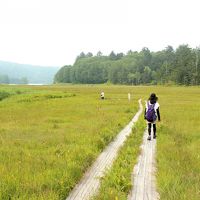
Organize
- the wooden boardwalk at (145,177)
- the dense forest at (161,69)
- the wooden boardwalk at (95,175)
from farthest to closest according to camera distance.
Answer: the dense forest at (161,69), the wooden boardwalk at (95,175), the wooden boardwalk at (145,177)

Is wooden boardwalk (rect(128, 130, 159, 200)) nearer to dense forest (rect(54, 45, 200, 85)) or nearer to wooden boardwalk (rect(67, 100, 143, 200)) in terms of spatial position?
wooden boardwalk (rect(67, 100, 143, 200))

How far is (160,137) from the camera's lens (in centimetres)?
1570

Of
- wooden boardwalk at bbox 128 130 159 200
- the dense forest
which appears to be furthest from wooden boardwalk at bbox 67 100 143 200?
the dense forest

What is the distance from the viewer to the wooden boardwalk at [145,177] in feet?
26.3

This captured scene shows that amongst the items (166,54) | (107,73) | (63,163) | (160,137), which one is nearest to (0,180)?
(63,163)

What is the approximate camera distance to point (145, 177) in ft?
31.1

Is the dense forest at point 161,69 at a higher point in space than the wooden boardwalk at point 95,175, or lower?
higher

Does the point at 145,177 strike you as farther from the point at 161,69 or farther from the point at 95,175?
the point at 161,69

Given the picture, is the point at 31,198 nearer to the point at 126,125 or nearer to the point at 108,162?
the point at 108,162

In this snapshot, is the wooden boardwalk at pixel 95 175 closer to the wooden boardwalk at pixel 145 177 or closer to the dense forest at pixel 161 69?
the wooden boardwalk at pixel 145 177

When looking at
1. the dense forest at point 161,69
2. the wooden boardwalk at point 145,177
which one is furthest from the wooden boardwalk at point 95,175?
the dense forest at point 161,69

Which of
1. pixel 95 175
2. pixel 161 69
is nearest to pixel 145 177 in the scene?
pixel 95 175

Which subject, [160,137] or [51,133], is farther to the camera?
[51,133]

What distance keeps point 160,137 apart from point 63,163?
6.64 metres
